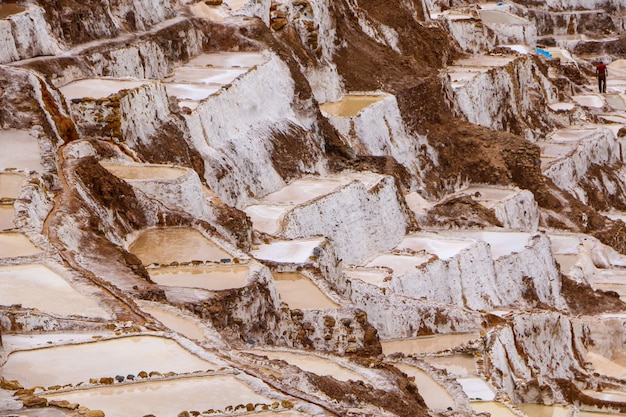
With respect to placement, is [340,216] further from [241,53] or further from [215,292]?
[215,292]

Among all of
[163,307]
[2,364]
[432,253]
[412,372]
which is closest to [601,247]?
[432,253]

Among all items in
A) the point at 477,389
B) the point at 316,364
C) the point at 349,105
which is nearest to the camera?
the point at 316,364

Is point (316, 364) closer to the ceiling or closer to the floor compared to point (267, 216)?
closer to the ceiling

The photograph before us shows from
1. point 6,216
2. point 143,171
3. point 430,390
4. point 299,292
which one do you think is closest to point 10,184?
point 6,216

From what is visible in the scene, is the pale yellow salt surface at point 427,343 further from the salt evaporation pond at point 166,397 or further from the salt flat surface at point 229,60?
the salt evaporation pond at point 166,397

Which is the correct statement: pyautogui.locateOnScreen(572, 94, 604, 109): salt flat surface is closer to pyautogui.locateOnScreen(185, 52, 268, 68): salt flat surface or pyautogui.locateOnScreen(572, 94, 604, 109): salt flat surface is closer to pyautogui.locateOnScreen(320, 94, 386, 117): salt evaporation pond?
pyautogui.locateOnScreen(320, 94, 386, 117): salt evaporation pond

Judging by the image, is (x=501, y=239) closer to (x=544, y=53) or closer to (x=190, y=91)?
(x=190, y=91)

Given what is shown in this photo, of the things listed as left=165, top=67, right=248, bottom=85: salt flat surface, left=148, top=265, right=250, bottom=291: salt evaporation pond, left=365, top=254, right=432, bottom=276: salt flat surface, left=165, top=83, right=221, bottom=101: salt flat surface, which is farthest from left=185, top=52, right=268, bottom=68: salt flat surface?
left=148, top=265, right=250, bottom=291: salt evaporation pond
